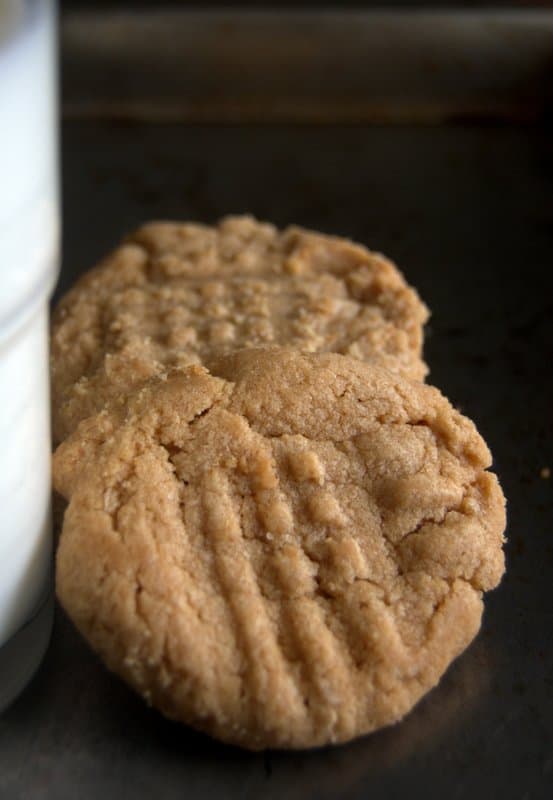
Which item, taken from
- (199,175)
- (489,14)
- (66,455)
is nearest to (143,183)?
(199,175)

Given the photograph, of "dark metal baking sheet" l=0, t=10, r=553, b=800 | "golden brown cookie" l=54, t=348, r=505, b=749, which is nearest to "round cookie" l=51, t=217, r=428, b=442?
"golden brown cookie" l=54, t=348, r=505, b=749

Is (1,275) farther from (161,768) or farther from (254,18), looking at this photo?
(254,18)

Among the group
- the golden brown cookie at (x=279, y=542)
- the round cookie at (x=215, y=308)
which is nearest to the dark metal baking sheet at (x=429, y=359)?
the golden brown cookie at (x=279, y=542)

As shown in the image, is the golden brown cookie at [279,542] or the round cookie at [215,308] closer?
the golden brown cookie at [279,542]

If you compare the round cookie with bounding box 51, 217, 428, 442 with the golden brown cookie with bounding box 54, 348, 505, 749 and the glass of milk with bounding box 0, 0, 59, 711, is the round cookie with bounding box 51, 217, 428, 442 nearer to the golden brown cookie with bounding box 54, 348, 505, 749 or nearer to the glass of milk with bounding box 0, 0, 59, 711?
the golden brown cookie with bounding box 54, 348, 505, 749

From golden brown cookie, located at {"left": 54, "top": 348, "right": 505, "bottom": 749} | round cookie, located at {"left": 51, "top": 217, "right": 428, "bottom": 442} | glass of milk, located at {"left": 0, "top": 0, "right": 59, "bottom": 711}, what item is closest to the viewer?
glass of milk, located at {"left": 0, "top": 0, "right": 59, "bottom": 711}

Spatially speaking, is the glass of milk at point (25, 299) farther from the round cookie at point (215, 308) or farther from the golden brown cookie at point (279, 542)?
the round cookie at point (215, 308)

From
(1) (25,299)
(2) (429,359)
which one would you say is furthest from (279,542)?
(2) (429,359)
